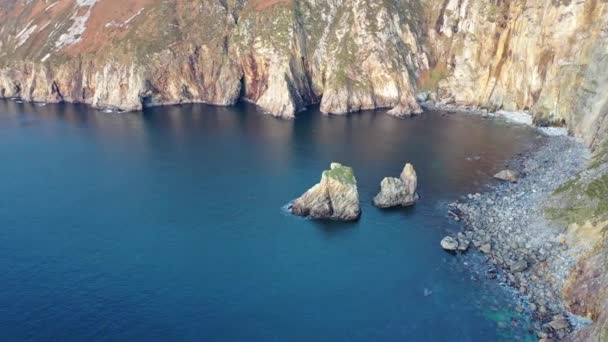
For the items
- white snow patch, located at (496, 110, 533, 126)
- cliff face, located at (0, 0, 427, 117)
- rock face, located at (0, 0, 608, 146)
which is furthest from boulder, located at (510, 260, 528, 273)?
cliff face, located at (0, 0, 427, 117)

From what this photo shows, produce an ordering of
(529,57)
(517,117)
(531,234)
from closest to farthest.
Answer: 1. (531,234)
2. (529,57)
3. (517,117)

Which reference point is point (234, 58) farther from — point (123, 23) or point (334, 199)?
point (334, 199)

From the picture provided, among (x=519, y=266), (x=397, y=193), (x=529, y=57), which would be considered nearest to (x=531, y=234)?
(x=519, y=266)

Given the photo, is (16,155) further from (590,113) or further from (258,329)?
(590,113)

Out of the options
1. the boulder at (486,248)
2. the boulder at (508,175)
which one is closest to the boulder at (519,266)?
the boulder at (486,248)

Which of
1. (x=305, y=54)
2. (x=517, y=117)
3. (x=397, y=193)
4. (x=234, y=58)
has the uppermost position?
(x=305, y=54)

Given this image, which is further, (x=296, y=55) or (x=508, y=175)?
(x=296, y=55)
